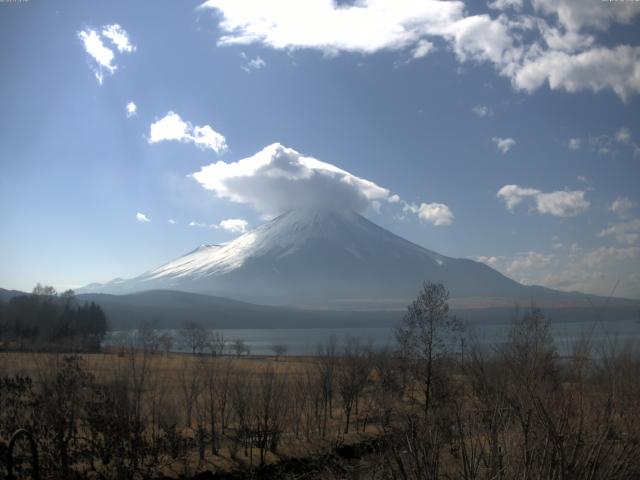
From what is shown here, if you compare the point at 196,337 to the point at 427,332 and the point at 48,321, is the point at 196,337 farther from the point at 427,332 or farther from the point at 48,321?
the point at 427,332

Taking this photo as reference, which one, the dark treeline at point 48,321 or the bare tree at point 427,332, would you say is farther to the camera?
the bare tree at point 427,332

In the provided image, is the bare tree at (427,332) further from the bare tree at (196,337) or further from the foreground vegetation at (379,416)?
the bare tree at (196,337)

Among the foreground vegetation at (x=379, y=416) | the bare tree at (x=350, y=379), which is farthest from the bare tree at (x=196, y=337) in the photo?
the foreground vegetation at (x=379, y=416)

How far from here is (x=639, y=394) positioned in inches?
445

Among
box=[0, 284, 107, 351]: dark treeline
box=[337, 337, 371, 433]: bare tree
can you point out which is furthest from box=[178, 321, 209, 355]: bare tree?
box=[337, 337, 371, 433]: bare tree

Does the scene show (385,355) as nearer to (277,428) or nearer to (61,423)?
(277,428)

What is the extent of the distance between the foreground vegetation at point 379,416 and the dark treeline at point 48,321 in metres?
0.97

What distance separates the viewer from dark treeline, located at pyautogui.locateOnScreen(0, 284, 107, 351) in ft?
60.1

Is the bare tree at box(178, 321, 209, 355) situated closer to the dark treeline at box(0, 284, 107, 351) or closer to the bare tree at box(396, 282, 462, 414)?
the dark treeline at box(0, 284, 107, 351)

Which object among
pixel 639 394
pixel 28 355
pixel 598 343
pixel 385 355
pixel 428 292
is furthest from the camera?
pixel 385 355

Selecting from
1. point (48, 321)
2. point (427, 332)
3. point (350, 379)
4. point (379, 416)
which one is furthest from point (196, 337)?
point (379, 416)

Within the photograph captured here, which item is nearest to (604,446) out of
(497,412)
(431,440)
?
(497,412)

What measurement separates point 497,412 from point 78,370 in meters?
13.4

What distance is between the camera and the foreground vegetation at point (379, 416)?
22.1ft
